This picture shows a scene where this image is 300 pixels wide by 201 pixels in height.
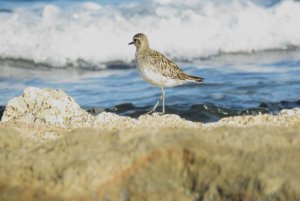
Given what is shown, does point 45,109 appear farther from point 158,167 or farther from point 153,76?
point 153,76

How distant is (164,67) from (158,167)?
541 cm

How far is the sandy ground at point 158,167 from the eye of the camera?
4.19 meters

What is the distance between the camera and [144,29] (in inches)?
715

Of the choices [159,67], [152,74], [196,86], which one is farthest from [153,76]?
[196,86]

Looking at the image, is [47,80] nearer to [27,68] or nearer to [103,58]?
[27,68]

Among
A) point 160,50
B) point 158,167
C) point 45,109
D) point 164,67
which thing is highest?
point 160,50

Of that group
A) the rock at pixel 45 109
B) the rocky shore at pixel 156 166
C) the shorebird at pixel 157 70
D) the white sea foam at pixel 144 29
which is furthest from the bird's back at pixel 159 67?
the white sea foam at pixel 144 29

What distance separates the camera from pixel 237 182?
4254 mm

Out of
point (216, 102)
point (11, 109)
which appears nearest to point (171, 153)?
point (11, 109)

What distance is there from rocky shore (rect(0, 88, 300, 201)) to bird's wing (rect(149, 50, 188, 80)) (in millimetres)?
5029

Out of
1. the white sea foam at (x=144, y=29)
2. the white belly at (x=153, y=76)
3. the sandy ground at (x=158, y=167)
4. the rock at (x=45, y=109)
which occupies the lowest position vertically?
the sandy ground at (x=158, y=167)

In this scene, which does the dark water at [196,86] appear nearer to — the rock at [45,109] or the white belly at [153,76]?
the white belly at [153,76]

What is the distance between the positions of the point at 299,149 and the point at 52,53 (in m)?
12.4

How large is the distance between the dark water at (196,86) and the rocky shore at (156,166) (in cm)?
547
